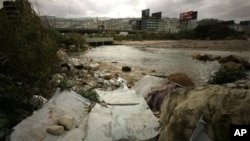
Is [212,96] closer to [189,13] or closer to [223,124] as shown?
[223,124]

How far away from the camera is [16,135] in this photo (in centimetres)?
230

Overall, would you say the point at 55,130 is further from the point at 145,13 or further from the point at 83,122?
the point at 145,13

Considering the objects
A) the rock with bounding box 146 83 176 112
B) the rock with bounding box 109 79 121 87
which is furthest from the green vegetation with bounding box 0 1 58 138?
the rock with bounding box 109 79 121 87

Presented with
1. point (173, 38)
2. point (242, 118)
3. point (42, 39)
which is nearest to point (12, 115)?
point (42, 39)

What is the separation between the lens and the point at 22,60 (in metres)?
3.03

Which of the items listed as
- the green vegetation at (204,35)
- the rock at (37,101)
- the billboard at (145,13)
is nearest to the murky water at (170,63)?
the rock at (37,101)

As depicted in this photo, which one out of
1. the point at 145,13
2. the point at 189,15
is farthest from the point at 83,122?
the point at 145,13

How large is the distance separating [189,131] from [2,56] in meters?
2.87

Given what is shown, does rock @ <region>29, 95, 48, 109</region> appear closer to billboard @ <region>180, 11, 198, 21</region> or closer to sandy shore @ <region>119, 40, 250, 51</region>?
sandy shore @ <region>119, 40, 250, 51</region>

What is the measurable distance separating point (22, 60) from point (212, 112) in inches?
110

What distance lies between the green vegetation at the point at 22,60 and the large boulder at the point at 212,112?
2138 mm

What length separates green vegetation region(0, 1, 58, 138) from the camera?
2.79 meters

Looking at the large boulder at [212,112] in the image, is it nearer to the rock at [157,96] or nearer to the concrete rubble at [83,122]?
the concrete rubble at [83,122]

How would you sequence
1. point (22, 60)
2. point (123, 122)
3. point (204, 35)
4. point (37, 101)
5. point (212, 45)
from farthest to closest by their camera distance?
point (204, 35) → point (212, 45) → point (37, 101) → point (22, 60) → point (123, 122)
